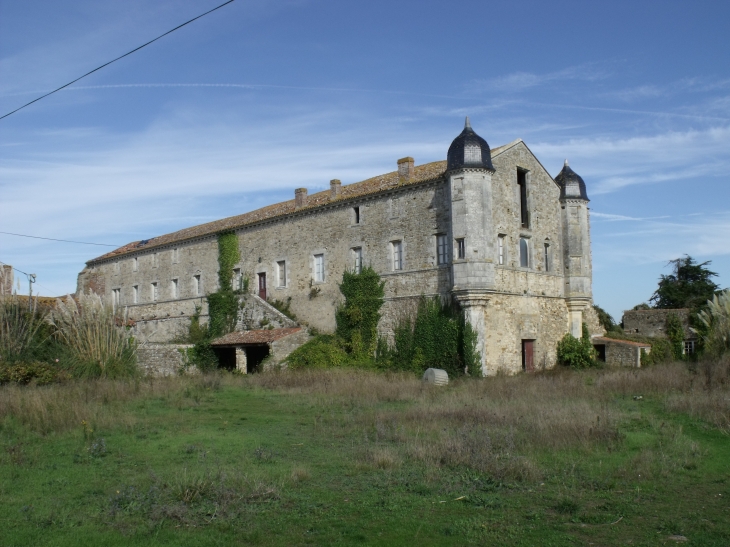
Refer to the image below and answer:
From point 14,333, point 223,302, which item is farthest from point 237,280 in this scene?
point 14,333

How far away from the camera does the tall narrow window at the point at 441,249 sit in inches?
1074

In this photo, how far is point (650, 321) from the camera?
135ft

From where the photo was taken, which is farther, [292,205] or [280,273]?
[292,205]

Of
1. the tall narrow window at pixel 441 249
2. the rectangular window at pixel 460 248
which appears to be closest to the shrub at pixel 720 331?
the rectangular window at pixel 460 248

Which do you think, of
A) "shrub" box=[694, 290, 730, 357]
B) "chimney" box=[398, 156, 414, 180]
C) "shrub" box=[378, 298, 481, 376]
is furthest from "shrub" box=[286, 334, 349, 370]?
"shrub" box=[694, 290, 730, 357]

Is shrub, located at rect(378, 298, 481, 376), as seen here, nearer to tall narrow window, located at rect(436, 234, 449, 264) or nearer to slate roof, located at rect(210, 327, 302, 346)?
tall narrow window, located at rect(436, 234, 449, 264)

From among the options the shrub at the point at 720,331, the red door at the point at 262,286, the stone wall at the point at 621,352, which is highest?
the red door at the point at 262,286

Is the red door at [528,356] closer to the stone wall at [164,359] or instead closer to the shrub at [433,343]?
the shrub at [433,343]

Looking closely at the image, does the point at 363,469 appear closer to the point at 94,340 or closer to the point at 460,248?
the point at 94,340

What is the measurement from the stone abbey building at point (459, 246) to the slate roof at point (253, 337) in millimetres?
2187

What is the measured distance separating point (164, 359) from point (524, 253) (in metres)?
16.6

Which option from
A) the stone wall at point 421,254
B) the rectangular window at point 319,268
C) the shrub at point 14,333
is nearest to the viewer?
the shrub at point 14,333

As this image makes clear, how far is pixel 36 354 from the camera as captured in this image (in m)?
20.2

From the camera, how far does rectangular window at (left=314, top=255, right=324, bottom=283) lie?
3209cm
